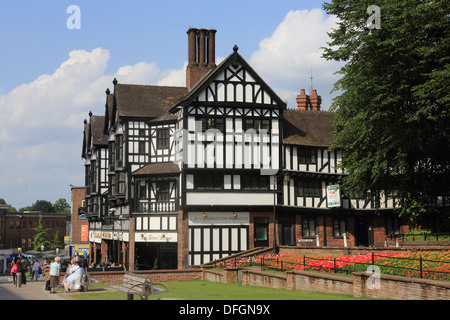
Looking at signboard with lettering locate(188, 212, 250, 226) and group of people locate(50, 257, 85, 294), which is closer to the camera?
group of people locate(50, 257, 85, 294)

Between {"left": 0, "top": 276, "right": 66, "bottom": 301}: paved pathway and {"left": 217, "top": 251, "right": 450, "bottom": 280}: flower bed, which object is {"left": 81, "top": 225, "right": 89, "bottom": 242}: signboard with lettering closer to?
{"left": 0, "top": 276, "right": 66, "bottom": 301}: paved pathway

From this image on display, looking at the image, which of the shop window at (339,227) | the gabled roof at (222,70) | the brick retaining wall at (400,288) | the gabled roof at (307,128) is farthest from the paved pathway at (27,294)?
the shop window at (339,227)

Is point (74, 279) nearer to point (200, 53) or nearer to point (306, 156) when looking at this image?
point (306, 156)

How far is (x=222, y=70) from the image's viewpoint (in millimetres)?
41531

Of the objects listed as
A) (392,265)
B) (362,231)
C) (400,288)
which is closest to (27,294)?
(392,265)

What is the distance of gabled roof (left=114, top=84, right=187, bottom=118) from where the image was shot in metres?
47.1

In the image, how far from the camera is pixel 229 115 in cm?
4194

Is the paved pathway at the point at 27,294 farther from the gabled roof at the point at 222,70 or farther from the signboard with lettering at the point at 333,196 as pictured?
the signboard with lettering at the point at 333,196

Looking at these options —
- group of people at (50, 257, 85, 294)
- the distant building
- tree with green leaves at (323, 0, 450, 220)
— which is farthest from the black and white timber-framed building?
the distant building

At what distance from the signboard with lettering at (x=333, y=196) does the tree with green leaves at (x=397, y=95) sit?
26.1 feet

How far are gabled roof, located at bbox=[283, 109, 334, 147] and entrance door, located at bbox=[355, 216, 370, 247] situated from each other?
7.18 m

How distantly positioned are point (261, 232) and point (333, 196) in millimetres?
6350

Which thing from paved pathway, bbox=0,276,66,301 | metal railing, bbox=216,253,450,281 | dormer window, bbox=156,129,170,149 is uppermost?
dormer window, bbox=156,129,170,149

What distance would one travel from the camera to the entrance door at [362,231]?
4778cm
